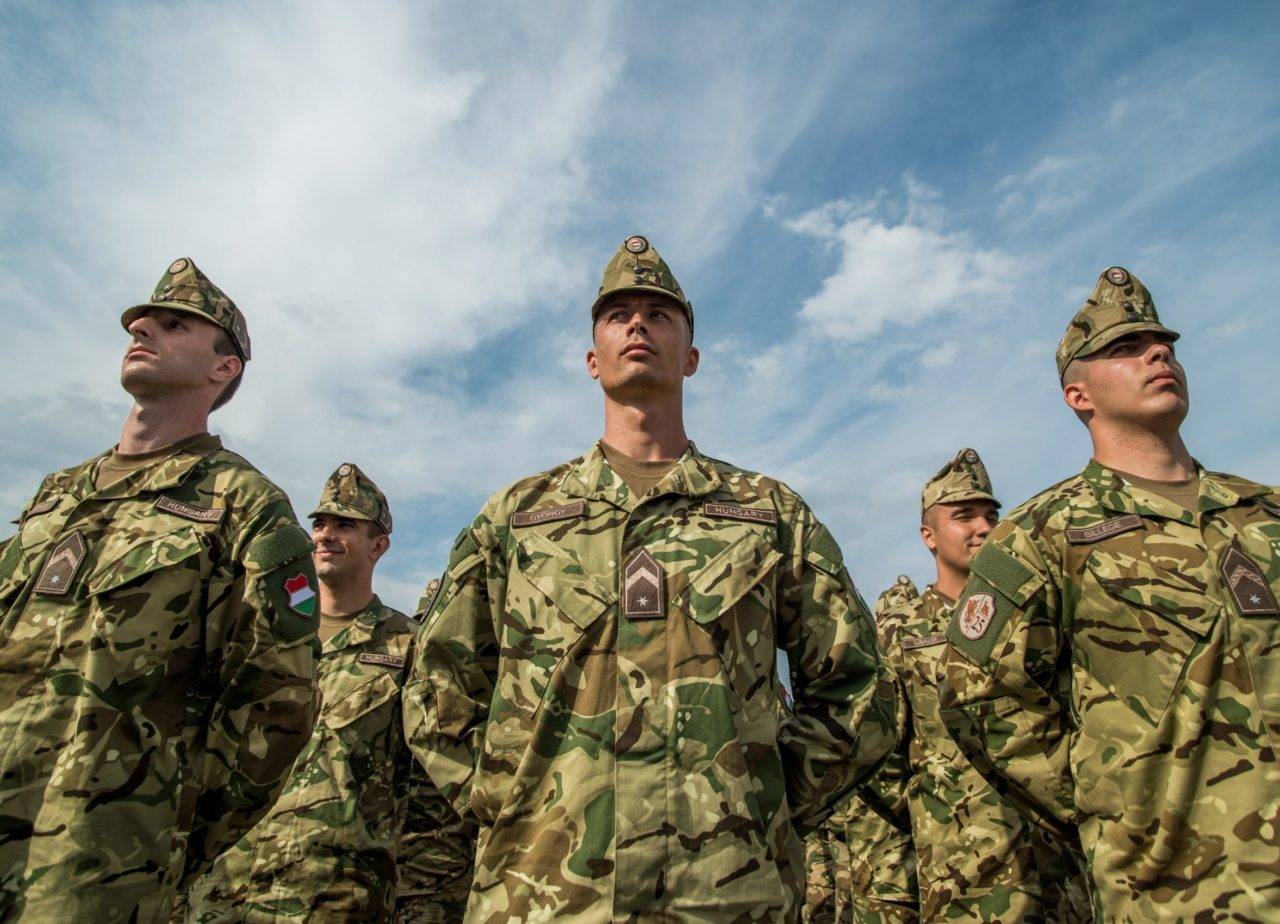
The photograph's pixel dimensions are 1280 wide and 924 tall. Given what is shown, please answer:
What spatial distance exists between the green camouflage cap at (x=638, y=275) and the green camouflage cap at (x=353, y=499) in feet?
13.1

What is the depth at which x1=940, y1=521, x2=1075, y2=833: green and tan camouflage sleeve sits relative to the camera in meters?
4.14

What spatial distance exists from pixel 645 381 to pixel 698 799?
1.89 meters

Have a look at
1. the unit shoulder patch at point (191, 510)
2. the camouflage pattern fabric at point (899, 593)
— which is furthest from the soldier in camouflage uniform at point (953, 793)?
the unit shoulder patch at point (191, 510)

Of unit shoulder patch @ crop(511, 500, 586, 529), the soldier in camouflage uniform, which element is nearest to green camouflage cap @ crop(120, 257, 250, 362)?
unit shoulder patch @ crop(511, 500, 586, 529)

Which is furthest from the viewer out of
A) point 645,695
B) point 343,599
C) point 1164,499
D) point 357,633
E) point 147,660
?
point 343,599

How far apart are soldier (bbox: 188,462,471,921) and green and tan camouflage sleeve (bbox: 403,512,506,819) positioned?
300cm

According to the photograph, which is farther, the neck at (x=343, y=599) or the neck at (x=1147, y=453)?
the neck at (x=343, y=599)

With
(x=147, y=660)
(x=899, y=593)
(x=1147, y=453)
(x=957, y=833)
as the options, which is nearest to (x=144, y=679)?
(x=147, y=660)

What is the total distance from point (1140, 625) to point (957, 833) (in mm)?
3223

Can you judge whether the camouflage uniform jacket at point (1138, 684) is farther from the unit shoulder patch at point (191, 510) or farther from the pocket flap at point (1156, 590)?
the unit shoulder patch at point (191, 510)

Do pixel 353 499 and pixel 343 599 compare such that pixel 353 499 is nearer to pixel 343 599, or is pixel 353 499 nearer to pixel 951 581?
pixel 343 599

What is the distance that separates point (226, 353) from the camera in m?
4.86

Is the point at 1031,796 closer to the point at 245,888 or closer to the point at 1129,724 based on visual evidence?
the point at 1129,724

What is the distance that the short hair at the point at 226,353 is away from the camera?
4816mm
